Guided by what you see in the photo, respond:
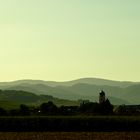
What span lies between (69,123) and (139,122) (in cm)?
857

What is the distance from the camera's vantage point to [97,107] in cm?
7738

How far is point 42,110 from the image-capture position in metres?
82.6

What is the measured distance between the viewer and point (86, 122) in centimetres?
6122

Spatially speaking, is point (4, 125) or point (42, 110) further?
point (42, 110)

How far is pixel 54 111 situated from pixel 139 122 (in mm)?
22264
